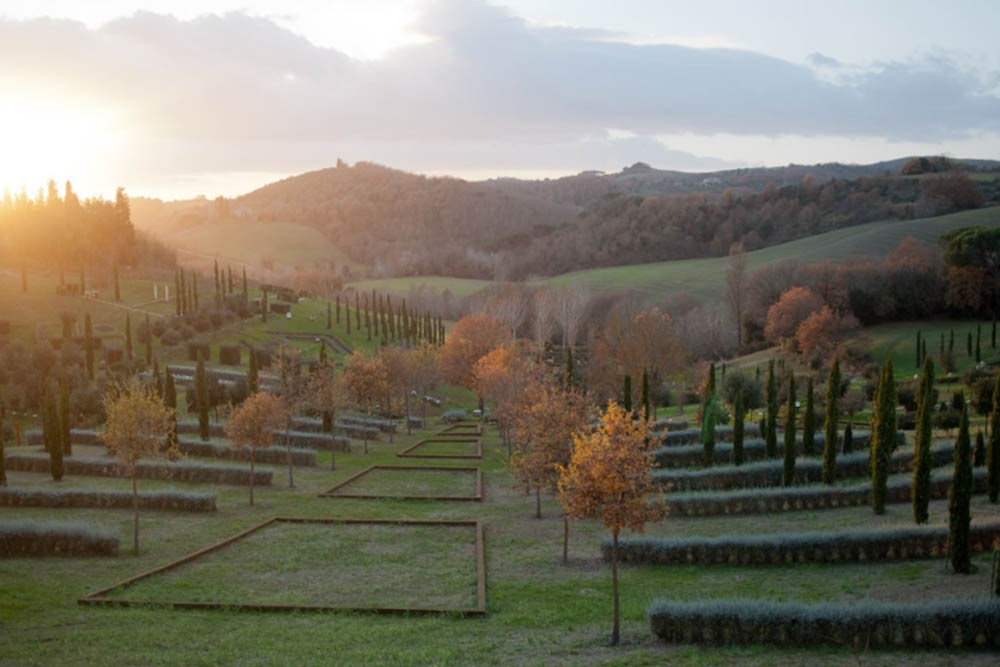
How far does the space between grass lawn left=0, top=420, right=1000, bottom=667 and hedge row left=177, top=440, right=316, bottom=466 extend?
10.5 meters

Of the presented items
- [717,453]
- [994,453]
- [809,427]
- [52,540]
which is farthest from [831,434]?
[52,540]

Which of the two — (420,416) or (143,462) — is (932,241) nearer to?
(420,416)

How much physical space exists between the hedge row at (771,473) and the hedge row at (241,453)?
1960cm

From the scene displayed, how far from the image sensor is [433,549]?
27.4m

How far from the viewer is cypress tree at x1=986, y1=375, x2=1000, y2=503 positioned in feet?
87.4

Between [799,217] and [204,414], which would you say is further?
[799,217]

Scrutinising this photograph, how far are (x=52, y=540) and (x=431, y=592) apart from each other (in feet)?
39.7

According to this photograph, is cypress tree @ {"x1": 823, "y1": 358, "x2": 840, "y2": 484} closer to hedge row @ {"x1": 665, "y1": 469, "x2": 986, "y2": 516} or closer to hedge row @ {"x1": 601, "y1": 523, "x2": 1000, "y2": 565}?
hedge row @ {"x1": 665, "y1": 469, "x2": 986, "y2": 516}

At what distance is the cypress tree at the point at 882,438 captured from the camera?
28.1 metres

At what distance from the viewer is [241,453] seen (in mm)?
44156

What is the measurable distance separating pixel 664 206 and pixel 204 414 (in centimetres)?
14912

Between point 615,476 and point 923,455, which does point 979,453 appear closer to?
point 923,455

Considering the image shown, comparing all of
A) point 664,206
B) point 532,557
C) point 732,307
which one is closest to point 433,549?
point 532,557

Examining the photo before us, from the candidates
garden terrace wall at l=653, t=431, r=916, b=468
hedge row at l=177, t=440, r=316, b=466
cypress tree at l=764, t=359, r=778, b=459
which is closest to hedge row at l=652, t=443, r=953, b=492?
cypress tree at l=764, t=359, r=778, b=459
